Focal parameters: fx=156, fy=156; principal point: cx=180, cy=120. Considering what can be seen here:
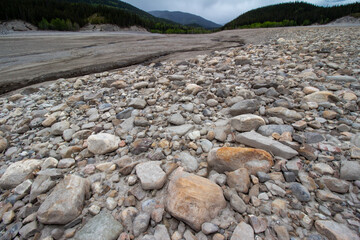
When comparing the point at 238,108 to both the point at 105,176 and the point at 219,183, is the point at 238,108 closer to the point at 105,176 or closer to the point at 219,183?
the point at 219,183

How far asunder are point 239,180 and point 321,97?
2.02m

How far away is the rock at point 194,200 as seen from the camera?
3.61 ft

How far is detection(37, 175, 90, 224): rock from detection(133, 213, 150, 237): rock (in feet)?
1.60

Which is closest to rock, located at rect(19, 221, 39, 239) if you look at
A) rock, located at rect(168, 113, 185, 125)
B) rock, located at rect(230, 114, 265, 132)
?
rock, located at rect(168, 113, 185, 125)

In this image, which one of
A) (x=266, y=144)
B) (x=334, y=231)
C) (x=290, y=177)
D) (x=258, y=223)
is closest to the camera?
(x=334, y=231)

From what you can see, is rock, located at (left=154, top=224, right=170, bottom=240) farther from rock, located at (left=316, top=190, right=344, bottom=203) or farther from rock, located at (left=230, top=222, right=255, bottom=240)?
rock, located at (left=316, top=190, right=344, bottom=203)

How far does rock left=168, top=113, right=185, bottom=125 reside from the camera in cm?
222

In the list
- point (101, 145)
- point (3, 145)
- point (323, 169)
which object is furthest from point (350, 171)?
point (3, 145)

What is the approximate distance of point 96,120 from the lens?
8.25 feet

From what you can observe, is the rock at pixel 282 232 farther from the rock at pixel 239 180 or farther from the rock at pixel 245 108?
the rock at pixel 245 108

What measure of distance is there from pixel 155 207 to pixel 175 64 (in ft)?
14.5

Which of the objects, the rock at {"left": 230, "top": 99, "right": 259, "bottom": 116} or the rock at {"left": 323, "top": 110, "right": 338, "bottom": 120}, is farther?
the rock at {"left": 230, "top": 99, "right": 259, "bottom": 116}

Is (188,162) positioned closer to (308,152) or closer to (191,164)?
(191,164)

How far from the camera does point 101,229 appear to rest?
3.64ft
